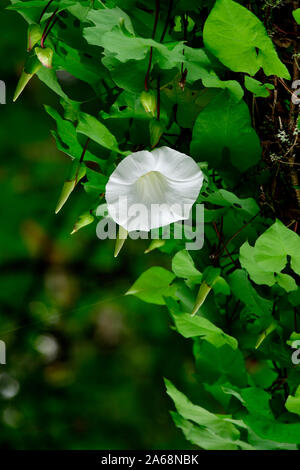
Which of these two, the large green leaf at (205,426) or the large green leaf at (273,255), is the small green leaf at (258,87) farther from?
the large green leaf at (205,426)

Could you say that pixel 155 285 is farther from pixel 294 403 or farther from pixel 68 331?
pixel 68 331

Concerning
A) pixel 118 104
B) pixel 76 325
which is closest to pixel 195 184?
pixel 118 104

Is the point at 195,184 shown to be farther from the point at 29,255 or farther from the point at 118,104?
the point at 29,255

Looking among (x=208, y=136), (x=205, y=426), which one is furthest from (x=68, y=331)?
(x=208, y=136)

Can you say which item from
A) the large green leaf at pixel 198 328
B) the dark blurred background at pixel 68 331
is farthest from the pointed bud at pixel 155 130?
the dark blurred background at pixel 68 331

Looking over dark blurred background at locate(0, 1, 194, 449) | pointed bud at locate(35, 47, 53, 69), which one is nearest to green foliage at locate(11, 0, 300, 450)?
pointed bud at locate(35, 47, 53, 69)

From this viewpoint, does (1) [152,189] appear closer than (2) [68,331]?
Yes

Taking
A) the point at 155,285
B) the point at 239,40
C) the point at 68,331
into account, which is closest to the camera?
the point at 239,40
